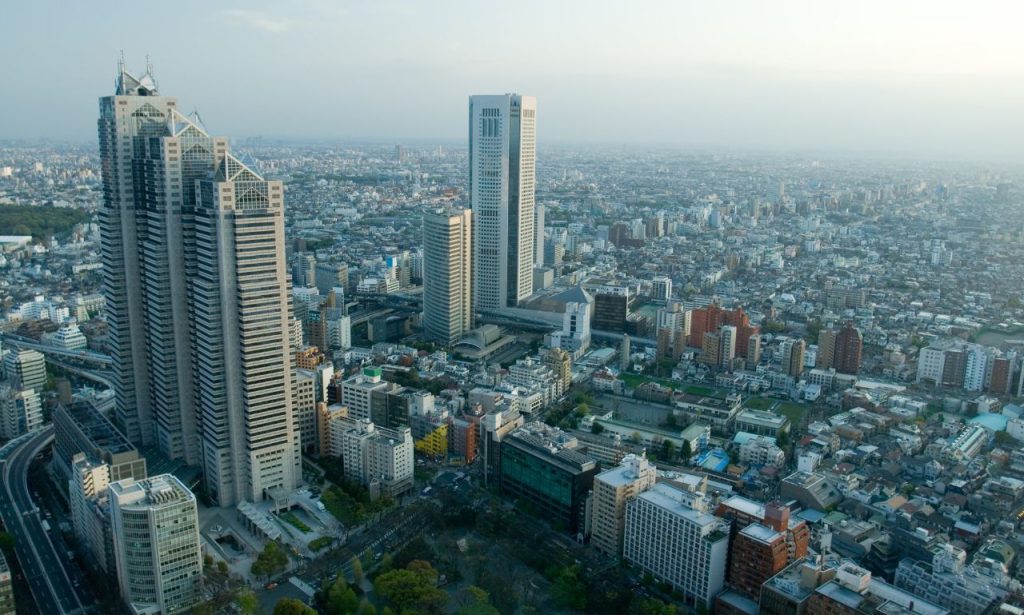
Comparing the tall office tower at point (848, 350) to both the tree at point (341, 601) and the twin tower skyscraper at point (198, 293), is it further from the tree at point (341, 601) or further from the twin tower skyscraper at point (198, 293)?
the tree at point (341, 601)

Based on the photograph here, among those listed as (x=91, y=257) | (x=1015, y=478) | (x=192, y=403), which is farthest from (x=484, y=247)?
(x=91, y=257)

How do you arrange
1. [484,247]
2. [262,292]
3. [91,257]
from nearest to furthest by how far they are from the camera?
1. [262,292]
2. [484,247]
3. [91,257]

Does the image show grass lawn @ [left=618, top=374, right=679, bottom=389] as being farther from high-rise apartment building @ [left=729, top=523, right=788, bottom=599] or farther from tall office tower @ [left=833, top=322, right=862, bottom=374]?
high-rise apartment building @ [left=729, top=523, right=788, bottom=599]

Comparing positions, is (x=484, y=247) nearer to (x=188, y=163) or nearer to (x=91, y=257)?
(x=188, y=163)

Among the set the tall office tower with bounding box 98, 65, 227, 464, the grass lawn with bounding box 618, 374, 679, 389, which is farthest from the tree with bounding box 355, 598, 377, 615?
the grass lawn with bounding box 618, 374, 679, 389

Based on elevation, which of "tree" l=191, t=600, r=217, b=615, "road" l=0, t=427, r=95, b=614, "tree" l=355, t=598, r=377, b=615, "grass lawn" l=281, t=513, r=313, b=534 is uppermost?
"tree" l=355, t=598, r=377, b=615

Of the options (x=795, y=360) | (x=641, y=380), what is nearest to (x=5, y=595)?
(x=641, y=380)
